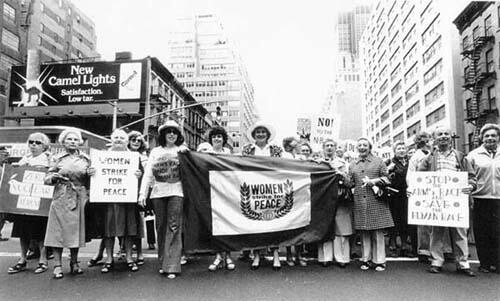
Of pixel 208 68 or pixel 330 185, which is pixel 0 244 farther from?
pixel 208 68

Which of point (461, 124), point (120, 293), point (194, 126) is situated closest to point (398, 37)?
point (461, 124)

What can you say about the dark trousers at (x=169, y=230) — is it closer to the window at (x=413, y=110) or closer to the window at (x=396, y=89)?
the window at (x=413, y=110)

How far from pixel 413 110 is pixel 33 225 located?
177ft

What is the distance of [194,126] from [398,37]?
112ft

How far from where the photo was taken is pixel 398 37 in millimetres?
58781

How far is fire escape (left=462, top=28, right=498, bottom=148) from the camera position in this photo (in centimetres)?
3081

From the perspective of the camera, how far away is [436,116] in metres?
43.4

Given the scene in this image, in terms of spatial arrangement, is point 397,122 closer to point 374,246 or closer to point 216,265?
point 374,246

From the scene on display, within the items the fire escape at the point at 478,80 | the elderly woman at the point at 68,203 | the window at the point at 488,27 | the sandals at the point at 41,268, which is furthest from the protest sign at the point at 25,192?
the window at the point at 488,27

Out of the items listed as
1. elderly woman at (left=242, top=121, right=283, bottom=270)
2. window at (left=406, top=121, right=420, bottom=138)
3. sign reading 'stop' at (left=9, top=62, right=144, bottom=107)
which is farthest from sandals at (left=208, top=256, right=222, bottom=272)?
window at (left=406, top=121, right=420, bottom=138)

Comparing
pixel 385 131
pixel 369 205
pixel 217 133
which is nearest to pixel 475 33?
pixel 369 205

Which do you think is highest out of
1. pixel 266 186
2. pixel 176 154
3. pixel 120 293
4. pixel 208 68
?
pixel 208 68

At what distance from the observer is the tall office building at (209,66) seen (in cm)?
12400

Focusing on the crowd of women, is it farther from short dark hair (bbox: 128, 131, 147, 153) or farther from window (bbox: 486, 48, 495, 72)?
window (bbox: 486, 48, 495, 72)
